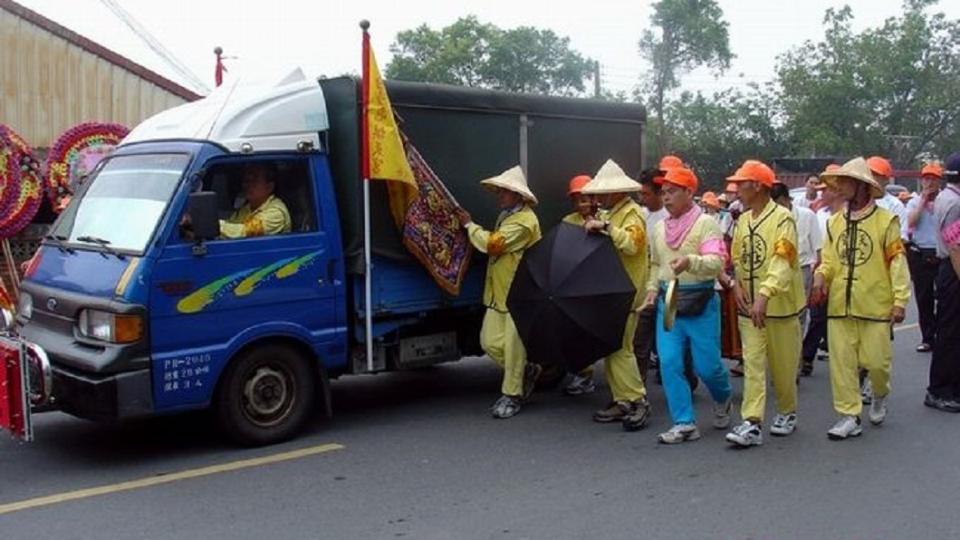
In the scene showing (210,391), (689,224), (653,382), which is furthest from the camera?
(653,382)

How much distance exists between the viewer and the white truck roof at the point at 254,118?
235 inches

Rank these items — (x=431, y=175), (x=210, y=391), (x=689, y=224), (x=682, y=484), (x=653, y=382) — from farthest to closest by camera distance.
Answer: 1. (x=653, y=382)
2. (x=431, y=175)
3. (x=689, y=224)
4. (x=210, y=391)
5. (x=682, y=484)

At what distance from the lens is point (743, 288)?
620 cm

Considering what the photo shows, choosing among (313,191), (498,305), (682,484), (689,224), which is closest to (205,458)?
(313,191)

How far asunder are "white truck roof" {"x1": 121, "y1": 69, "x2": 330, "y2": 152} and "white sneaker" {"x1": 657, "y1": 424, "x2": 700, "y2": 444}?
288 cm

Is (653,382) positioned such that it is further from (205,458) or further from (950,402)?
(205,458)

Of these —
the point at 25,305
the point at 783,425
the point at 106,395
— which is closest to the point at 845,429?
the point at 783,425

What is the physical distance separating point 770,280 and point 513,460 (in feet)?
6.09

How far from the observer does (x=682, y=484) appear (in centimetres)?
538

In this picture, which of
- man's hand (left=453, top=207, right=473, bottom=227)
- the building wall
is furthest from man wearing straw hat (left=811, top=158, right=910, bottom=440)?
the building wall

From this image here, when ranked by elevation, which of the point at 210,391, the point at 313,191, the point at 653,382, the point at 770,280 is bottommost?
the point at 653,382

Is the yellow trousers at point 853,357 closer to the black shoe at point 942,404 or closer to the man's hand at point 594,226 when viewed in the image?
the black shoe at point 942,404

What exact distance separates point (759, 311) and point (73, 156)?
7916 millimetres

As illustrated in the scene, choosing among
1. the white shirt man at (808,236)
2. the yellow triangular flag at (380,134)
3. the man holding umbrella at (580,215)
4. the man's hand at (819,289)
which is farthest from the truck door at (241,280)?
the white shirt man at (808,236)
